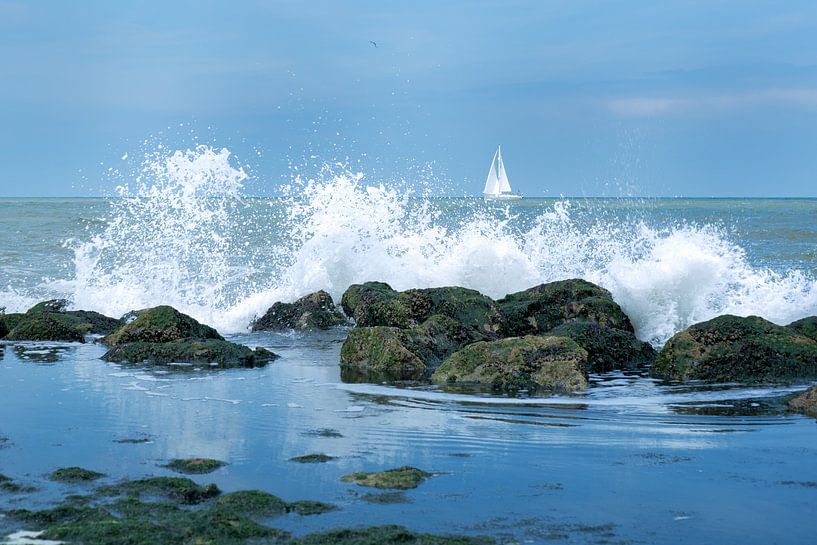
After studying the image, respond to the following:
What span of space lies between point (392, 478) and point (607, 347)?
5.81m

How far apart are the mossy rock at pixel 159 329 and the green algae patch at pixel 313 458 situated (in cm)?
569

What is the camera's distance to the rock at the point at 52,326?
1334cm

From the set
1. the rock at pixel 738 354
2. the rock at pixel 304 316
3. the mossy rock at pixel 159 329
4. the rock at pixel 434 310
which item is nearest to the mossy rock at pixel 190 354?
the mossy rock at pixel 159 329

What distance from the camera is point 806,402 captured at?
8.32 metres

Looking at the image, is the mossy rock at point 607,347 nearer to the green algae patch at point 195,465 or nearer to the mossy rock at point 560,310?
the mossy rock at point 560,310

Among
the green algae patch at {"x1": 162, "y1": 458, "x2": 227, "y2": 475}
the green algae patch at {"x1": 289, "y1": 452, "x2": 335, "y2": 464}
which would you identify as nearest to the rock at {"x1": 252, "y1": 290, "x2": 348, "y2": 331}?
the green algae patch at {"x1": 289, "y1": 452, "x2": 335, "y2": 464}

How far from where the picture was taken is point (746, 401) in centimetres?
892

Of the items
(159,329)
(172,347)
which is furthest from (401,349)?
(159,329)

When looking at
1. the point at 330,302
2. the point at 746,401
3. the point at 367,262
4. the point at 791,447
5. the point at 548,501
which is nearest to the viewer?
the point at 548,501

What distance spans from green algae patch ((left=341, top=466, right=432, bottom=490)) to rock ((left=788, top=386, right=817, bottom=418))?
3.66 metres

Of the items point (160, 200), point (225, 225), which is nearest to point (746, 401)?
point (160, 200)

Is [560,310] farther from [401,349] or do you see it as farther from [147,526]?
[147,526]

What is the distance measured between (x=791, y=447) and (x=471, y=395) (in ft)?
9.79

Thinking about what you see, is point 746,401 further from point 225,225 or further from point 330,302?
point 225,225
